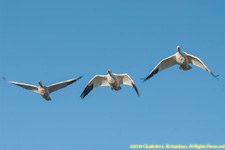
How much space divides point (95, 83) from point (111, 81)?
155 cm

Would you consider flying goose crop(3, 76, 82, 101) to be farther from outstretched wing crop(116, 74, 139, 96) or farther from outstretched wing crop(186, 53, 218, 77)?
outstretched wing crop(186, 53, 218, 77)

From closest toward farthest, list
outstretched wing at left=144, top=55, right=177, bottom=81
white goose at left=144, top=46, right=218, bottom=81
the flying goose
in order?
white goose at left=144, top=46, right=218, bottom=81 < outstretched wing at left=144, top=55, right=177, bottom=81 < the flying goose

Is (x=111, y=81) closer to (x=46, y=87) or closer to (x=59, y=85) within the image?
(x=59, y=85)

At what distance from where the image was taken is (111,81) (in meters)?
24.6

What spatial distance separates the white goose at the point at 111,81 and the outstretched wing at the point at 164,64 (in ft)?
3.54

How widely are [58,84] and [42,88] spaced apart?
86cm

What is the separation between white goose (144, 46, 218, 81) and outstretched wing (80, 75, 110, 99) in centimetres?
214

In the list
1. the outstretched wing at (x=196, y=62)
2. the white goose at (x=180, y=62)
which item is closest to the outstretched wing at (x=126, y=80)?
the white goose at (x=180, y=62)

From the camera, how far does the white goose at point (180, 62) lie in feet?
79.1

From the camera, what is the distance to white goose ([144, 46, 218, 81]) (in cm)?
2411

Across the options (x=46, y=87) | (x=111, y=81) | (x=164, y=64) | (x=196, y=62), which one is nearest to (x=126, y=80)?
(x=111, y=81)

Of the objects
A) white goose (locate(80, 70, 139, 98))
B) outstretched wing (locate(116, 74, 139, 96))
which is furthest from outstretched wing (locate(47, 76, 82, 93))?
outstretched wing (locate(116, 74, 139, 96))

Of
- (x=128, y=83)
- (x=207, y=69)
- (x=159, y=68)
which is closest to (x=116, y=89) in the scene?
(x=128, y=83)

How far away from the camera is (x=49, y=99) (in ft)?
84.3
